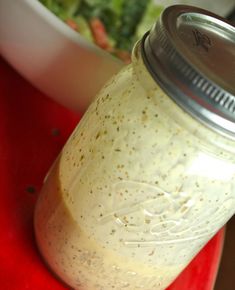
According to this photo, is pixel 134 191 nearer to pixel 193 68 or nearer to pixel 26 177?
pixel 193 68

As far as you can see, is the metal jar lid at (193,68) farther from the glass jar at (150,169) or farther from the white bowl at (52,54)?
the white bowl at (52,54)

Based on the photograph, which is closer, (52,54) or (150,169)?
(150,169)

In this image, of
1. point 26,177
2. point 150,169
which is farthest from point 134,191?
point 26,177

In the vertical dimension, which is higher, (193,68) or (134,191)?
(193,68)

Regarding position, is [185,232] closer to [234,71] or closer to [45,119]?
[234,71]

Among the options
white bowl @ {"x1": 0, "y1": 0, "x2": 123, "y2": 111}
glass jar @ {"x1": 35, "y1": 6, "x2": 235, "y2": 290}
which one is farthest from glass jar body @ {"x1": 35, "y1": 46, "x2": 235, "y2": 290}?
white bowl @ {"x1": 0, "y1": 0, "x2": 123, "y2": 111}

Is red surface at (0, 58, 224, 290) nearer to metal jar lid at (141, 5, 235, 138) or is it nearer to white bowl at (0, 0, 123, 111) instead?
white bowl at (0, 0, 123, 111)

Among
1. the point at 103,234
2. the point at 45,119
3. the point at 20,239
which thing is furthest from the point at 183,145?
the point at 45,119
